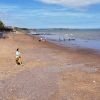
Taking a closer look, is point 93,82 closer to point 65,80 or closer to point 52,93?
point 65,80

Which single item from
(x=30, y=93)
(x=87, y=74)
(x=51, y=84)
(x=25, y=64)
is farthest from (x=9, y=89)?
(x=25, y=64)

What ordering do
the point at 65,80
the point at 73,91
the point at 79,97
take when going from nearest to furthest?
the point at 79,97, the point at 73,91, the point at 65,80

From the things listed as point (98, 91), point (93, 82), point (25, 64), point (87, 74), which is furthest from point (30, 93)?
point (25, 64)

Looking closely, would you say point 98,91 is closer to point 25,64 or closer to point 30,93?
point 30,93

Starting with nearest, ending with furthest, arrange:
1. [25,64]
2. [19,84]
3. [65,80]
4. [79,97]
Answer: [79,97], [19,84], [65,80], [25,64]

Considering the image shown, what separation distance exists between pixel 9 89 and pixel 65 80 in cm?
433

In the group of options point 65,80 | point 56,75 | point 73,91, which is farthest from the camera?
point 56,75

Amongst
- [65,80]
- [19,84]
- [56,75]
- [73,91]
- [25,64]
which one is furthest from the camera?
[25,64]

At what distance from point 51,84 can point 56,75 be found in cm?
328

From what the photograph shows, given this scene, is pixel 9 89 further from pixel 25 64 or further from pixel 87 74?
pixel 25 64

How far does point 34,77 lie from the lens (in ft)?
71.6

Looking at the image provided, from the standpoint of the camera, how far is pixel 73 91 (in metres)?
17.6

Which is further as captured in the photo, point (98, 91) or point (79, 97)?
point (98, 91)

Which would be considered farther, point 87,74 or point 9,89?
point 87,74
